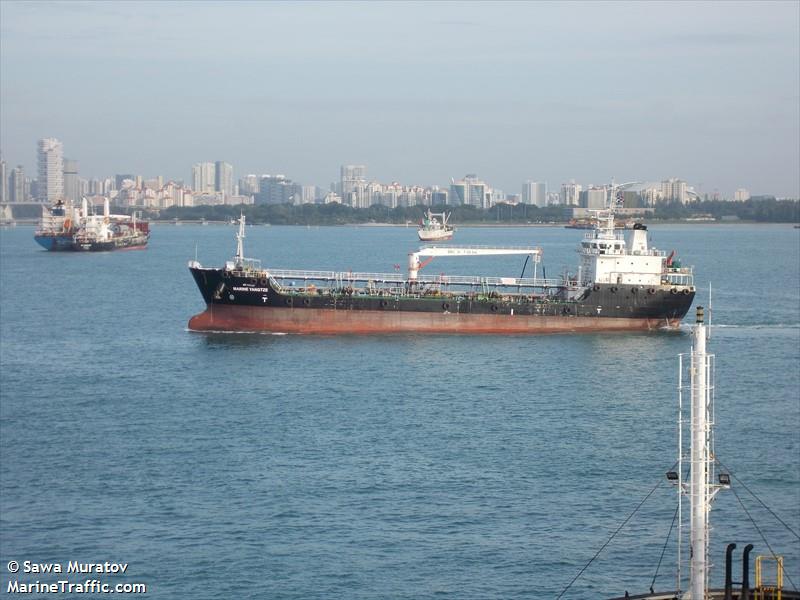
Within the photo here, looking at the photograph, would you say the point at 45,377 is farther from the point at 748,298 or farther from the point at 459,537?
the point at 748,298

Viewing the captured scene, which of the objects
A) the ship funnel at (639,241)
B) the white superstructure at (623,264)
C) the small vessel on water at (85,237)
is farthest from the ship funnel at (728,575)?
the small vessel on water at (85,237)

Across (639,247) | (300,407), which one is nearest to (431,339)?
(639,247)

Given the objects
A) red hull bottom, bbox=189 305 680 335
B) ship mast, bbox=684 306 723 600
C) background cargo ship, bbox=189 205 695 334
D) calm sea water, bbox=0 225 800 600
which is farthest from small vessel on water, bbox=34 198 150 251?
ship mast, bbox=684 306 723 600

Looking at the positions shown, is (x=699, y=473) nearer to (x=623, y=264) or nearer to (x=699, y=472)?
(x=699, y=472)

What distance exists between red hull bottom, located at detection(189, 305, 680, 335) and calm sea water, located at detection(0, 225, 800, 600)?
1.11 meters

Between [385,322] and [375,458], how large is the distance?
22.3m

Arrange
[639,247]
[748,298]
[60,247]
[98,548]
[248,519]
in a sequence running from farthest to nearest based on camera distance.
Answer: [60,247] < [748,298] < [639,247] < [248,519] < [98,548]

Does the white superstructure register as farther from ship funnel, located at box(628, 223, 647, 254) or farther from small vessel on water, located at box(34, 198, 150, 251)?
small vessel on water, located at box(34, 198, 150, 251)

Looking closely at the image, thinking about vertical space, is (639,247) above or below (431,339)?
above

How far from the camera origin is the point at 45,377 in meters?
42.0

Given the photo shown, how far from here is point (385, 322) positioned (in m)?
51.3

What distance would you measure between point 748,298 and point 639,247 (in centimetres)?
1609

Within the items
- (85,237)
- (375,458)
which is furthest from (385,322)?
(85,237)

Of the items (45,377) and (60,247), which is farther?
(60,247)
